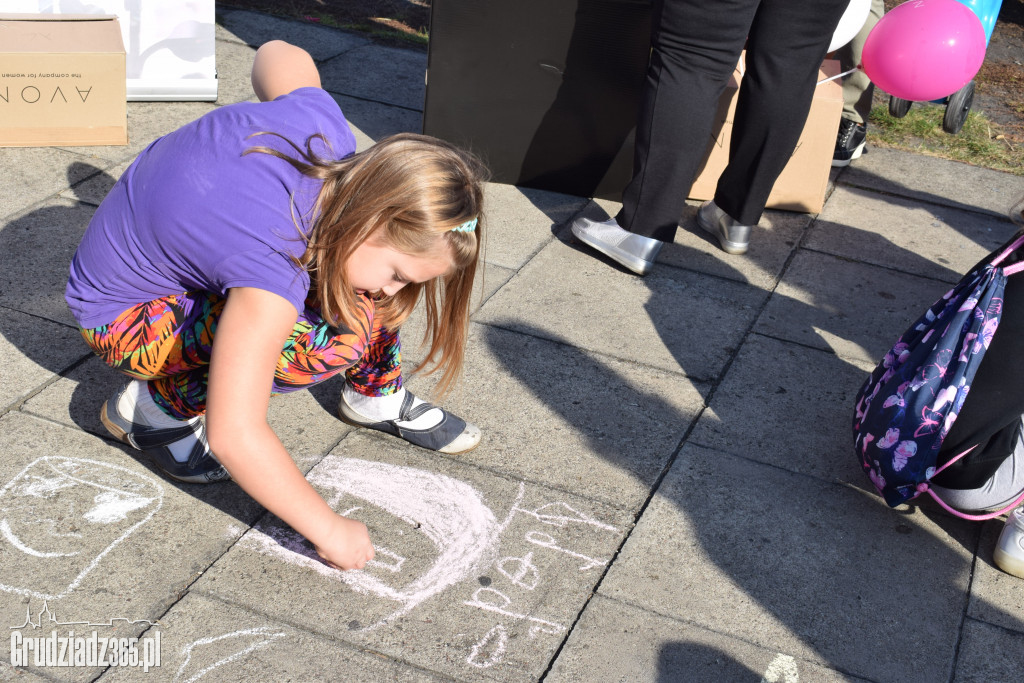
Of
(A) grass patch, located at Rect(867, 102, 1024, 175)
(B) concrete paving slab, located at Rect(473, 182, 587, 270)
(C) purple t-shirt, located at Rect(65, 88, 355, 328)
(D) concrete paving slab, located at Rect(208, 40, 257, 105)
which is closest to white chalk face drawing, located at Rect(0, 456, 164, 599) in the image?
(C) purple t-shirt, located at Rect(65, 88, 355, 328)

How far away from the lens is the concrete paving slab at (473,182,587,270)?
3490 millimetres

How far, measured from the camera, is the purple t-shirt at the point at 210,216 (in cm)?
183

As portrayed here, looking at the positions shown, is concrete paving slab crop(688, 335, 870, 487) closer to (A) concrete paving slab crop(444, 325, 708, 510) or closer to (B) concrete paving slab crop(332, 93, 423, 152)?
(A) concrete paving slab crop(444, 325, 708, 510)

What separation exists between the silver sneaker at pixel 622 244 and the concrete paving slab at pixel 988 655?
163 cm

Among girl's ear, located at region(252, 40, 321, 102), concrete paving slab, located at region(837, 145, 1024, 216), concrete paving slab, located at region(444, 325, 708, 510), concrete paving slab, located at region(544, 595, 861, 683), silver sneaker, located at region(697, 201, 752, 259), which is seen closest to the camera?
concrete paving slab, located at region(544, 595, 861, 683)

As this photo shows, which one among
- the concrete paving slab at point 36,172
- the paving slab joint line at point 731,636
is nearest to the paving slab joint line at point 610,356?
the paving slab joint line at point 731,636

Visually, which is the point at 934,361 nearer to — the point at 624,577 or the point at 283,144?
the point at 624,577

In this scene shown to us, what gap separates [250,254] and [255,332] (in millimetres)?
159

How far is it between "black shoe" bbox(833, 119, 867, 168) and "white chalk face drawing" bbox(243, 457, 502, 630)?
9.06 ft

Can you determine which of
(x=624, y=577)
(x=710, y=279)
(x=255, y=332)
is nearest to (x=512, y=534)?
(x=624, y=577)

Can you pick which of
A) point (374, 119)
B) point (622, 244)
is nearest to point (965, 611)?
point (622, 244)

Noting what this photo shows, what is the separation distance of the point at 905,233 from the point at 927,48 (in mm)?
733

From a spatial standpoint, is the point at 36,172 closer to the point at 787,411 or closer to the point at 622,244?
the point at 622,244

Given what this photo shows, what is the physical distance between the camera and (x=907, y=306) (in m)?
3.38
